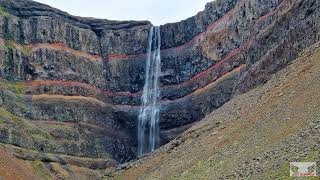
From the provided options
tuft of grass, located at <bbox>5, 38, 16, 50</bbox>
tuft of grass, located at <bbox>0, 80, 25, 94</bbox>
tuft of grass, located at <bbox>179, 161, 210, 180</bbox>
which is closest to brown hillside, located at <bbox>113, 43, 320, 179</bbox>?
tuft of grass, located at <bbox>179, 161, 210, 180</bbox>

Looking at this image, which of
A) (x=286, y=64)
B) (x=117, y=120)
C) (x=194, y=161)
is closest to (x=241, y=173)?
(x=194, y=161)

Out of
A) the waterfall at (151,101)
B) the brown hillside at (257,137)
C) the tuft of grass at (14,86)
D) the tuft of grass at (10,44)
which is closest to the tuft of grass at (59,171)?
the brown hillside at (257,137)

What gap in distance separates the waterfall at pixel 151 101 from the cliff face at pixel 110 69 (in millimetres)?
898

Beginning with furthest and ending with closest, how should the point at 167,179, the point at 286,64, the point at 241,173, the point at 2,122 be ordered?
the point at 2,122, the point at 286,64, the point at 167,179, the point at 241,173

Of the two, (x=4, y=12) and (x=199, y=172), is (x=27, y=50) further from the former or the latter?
(x=199, y=172)

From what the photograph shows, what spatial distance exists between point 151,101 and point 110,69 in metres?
8.91

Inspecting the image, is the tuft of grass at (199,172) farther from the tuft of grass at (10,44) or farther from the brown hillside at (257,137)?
the tuft of grass at (10,44)

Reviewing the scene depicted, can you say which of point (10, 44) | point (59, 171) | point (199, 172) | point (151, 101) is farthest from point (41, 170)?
point (199, 172)

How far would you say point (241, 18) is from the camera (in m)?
69.4

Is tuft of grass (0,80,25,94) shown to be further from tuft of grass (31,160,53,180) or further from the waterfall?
the waterfall

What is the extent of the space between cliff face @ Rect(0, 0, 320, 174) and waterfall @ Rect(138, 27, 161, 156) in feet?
2.95

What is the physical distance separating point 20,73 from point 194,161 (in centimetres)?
3891

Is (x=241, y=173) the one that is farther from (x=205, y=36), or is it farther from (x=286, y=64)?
(x=205, y=36)

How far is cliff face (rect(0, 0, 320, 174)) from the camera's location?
6544 cm
